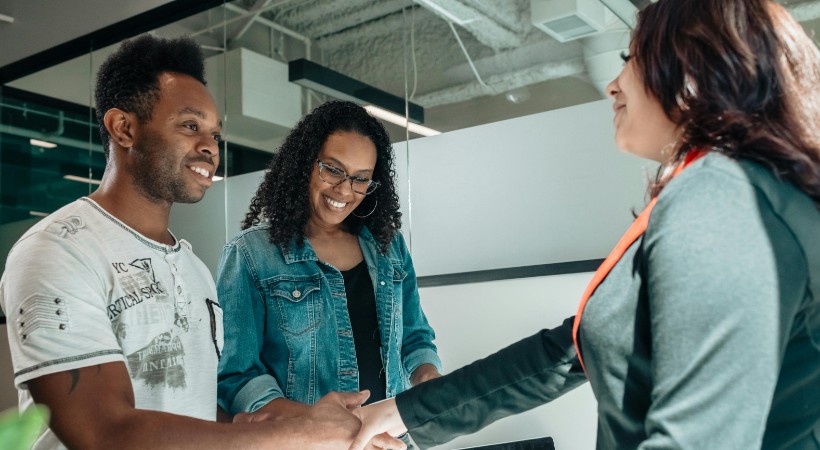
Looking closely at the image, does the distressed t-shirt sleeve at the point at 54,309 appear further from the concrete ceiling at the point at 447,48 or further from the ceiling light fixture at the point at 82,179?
the ceiling light fixture at the point at 82,179

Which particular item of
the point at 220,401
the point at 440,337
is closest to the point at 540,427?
the point at 440,337

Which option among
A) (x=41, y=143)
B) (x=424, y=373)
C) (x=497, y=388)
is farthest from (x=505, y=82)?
(x=41, y=143)

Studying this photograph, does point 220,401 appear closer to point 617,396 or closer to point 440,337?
point 617,396

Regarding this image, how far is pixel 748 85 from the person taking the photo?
87 cm

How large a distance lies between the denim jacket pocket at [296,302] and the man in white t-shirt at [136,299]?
0.24 meters

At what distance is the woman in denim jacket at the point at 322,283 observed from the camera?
1.82 meters

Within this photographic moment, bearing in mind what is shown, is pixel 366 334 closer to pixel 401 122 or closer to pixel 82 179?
pixel 401 122

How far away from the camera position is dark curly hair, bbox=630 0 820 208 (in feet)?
2.79

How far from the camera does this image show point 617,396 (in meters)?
0.89

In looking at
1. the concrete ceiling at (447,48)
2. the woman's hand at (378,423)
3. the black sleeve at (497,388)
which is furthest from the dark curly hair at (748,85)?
the concrete ceiling at (447,48)

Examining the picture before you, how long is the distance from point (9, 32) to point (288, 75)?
267 cm

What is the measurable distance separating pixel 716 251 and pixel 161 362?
1.01 m

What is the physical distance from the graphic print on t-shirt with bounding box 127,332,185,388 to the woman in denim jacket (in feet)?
1.04

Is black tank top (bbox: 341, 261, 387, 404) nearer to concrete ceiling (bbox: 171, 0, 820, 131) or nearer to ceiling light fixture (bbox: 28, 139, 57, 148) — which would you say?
concrete ceiling (bbox: 171, 0, 820, 131)
